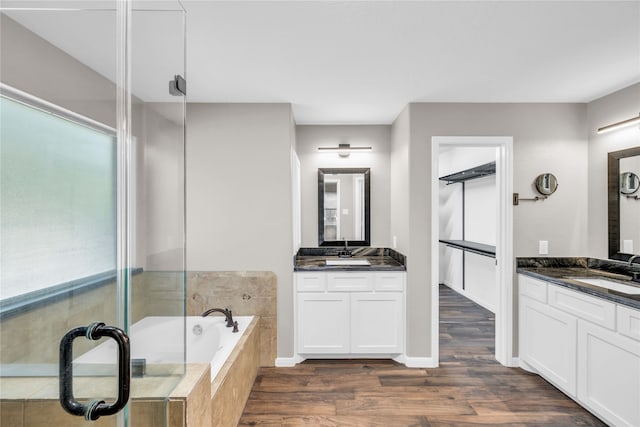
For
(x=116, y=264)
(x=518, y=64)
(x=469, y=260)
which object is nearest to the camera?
(x=116, y=264)

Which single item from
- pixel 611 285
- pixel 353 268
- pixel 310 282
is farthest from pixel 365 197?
pixel 611 285

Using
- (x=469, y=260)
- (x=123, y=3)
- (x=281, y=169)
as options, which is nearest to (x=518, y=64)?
(x=281, y=169)

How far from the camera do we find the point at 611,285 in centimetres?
252

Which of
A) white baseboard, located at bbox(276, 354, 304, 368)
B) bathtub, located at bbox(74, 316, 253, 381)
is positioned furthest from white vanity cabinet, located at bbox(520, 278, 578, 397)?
bathtub, located at bbox(74, 316, 253, 381)

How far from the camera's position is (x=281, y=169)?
3.15 meters

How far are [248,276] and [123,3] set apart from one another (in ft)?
8.31

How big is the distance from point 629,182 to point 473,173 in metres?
2.26

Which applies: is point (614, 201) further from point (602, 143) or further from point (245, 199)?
A: point (245, 199)

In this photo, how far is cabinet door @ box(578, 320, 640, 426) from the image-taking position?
1.99m

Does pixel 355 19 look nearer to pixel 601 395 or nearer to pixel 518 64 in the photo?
pixel 518 64

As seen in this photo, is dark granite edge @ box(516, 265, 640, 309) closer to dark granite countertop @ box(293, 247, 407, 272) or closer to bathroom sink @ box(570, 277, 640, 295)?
bathroom sink @ box(570, 277, 640, 295)

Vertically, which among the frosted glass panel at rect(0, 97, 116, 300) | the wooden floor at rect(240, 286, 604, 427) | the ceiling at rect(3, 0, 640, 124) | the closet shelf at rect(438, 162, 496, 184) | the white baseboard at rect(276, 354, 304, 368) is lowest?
the wooden floor at rect(240, 286, 604, 427)

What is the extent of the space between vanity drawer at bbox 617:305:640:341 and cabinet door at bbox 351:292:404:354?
1.60 m

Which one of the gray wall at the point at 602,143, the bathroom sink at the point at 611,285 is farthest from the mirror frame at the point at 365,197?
the gray wall at the point at 602,143
